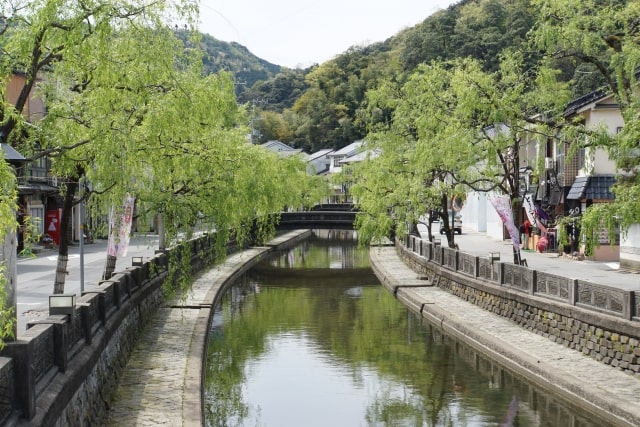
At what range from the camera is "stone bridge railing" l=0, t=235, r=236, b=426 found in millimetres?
9797

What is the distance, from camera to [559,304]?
2138 cm

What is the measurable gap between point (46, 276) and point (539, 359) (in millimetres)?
21334

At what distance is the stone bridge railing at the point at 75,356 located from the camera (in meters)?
9.80

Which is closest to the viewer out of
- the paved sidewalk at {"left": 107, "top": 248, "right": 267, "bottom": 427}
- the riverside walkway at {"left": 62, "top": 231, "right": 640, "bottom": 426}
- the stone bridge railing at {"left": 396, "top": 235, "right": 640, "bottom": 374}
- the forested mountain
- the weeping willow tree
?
the paved sidewalk at {"left": 107, "top": 248, "right": 267, "bottom": 427}

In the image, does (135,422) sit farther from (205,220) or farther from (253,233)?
(253,233)

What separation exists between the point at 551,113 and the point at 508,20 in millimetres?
83471

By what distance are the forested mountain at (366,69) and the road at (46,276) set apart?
4772 centimetres

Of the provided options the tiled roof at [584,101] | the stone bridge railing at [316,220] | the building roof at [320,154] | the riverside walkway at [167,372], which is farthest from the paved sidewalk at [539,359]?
the building roof at [320,154]

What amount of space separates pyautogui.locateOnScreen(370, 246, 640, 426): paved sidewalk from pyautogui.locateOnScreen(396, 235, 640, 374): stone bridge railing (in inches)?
12.1

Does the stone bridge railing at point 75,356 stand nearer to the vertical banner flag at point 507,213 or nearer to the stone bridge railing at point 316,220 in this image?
the vertical banner flag at point 507,213

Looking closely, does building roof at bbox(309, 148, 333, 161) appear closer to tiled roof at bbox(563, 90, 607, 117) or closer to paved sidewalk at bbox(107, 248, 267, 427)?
tiled roof at bbox(563, 90, 607, 117)

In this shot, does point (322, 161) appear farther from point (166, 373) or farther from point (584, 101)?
point (166, 373)

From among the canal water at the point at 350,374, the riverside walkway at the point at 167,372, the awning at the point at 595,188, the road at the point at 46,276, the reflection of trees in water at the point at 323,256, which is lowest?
the canal water at the point at 350,374

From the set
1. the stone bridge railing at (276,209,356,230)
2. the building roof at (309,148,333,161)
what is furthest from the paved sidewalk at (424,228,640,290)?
the building roof at (309,148,333,161)
